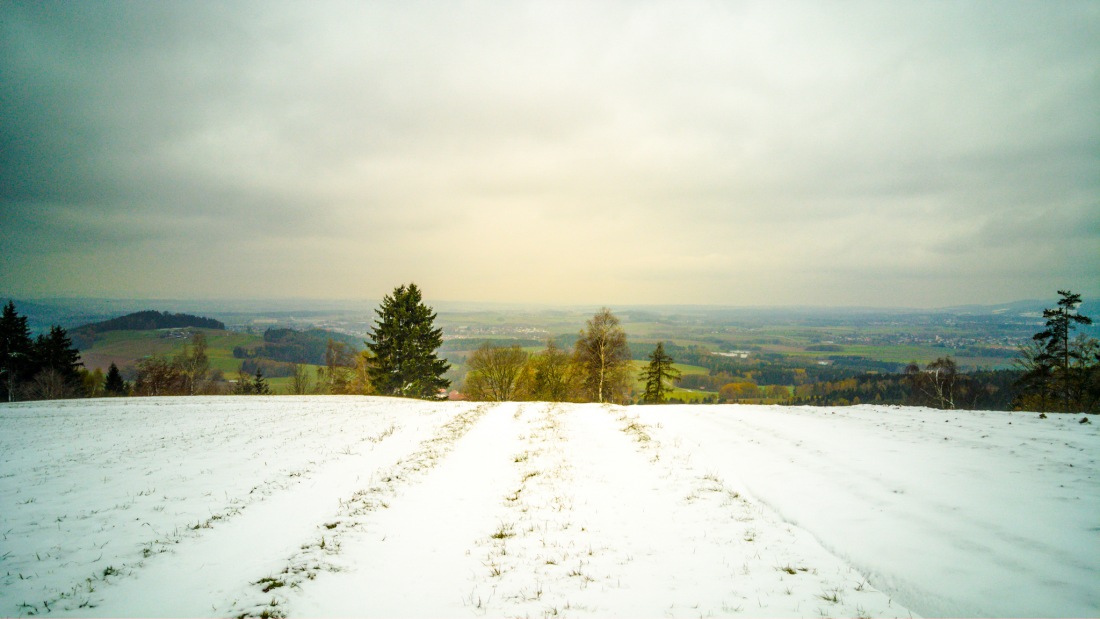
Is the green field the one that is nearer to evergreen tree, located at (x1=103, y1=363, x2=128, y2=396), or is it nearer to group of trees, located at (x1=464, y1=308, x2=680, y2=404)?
evergreen tree, located at (x1=103, y1=363, x2=128, y2=396)

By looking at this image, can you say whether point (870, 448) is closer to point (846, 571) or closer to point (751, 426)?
point (751, 426)

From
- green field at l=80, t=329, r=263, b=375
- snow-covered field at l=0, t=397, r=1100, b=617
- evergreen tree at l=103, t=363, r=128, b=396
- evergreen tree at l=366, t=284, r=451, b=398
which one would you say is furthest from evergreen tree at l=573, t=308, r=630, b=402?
green field at l=80, t=329, r=263, b=375

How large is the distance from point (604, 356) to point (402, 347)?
68.3 ft

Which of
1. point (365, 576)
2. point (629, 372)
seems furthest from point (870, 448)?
point (629, 372)

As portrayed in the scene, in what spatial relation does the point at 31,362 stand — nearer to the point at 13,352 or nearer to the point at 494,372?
the point at 13,352

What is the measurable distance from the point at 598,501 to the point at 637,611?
3.78m

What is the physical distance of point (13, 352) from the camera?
40156mm

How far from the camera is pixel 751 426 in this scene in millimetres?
15922

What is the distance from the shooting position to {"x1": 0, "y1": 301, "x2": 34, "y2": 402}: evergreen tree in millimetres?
39781

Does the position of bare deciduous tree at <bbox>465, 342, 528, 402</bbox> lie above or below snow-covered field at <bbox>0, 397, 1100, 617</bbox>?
below

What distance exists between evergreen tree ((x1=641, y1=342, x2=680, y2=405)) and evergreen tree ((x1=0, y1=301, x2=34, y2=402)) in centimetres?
6724

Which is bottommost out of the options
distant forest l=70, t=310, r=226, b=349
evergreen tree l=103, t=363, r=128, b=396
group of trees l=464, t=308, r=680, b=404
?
evergreen tree l=103, t=363, r=128, b=396

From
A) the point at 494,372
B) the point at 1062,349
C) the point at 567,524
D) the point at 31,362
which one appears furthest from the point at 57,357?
the point at 1062,349

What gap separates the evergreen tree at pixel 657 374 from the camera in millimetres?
38156
